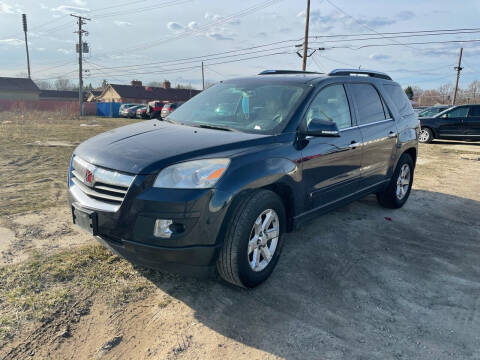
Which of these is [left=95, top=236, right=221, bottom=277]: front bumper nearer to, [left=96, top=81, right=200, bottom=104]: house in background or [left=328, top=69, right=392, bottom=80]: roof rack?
[left=328, top=69, right=392, bottom=80]: roof rack

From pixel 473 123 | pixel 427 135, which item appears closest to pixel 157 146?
pixel 427 135

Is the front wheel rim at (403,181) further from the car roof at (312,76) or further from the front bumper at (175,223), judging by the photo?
the front bumper at (175,223)

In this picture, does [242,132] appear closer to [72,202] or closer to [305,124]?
[305,124]

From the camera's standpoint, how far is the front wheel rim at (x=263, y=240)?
3.02 meters

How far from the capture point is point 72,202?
3055 millimetres

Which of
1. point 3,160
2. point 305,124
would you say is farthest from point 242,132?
point 3,160

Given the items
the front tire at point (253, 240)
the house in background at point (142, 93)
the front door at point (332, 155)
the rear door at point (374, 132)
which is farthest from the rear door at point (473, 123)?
the house in background at point (142, 93)

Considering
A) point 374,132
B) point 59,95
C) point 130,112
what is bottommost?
point 130,112

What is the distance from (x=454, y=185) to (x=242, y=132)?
6196 mm

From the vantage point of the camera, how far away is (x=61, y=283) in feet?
10.1

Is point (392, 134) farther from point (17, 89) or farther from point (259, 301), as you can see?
point (17, 89)

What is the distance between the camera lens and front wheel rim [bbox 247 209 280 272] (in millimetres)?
3016

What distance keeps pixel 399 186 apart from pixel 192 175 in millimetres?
4115

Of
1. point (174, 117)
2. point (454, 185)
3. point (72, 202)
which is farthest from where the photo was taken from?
point (454, 185)
